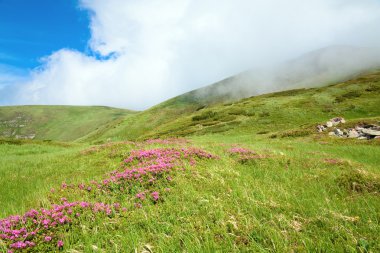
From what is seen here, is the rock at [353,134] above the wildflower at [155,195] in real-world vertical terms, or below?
below

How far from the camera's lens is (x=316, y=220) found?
491cm

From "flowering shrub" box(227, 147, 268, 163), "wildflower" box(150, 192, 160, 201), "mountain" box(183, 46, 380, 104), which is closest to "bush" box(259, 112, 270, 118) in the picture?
"flowering shrub" box(227, 147, 268, 163)

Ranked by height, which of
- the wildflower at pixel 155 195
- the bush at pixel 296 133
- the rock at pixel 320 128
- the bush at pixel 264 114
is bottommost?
the rock at pixel 320 128

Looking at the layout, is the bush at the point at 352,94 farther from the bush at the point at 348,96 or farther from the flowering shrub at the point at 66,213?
the flowering shrub at the point at 66,213

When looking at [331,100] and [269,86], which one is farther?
[269,86]

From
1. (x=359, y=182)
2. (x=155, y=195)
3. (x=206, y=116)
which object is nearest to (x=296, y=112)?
(x=206, y=116)

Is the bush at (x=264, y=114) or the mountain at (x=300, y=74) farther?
the mountain at (x=300, y=74)

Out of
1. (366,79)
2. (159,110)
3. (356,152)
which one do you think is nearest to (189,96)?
(159,110)

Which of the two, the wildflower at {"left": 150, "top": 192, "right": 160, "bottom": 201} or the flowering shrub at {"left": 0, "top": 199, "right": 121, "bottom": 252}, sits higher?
the flowering shrub at {"left": 0, "top": 199, "right": 121, "bottom": 252}

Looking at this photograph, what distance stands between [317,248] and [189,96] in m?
141

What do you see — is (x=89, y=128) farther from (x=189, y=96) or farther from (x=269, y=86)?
(x=269, y=86)

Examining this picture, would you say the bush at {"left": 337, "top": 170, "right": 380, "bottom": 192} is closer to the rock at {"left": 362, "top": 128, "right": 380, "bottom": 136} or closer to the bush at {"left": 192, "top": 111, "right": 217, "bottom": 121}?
the rock at {"left": 362, "top": 128, "right": 380, "bottom": 136}

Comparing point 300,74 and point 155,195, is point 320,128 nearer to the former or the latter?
point 155,195

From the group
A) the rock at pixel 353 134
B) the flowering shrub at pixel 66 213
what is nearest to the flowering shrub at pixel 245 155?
the flowering shrub at pixel 66 213
